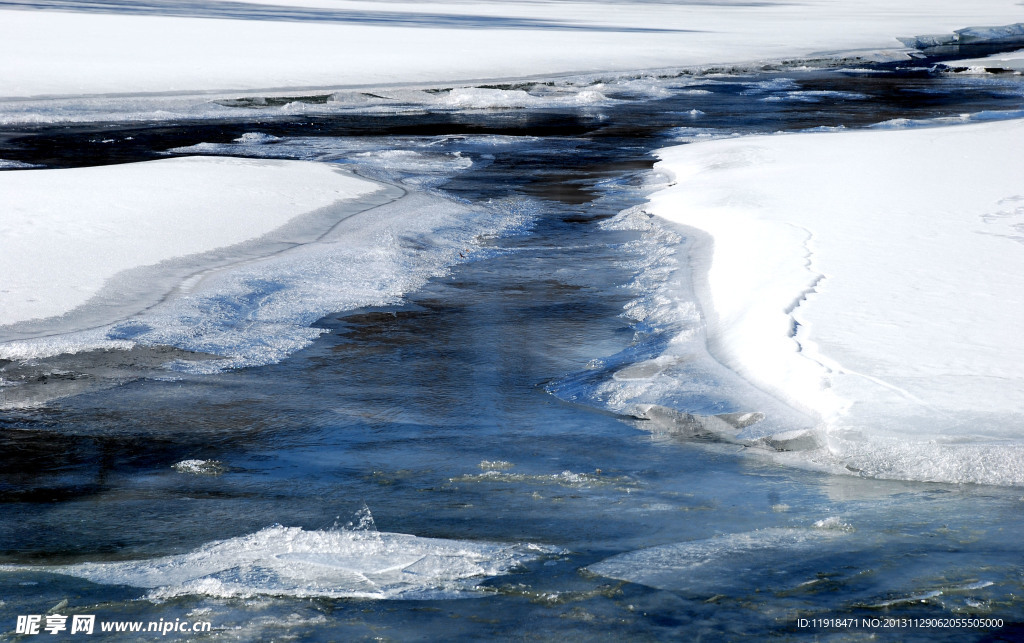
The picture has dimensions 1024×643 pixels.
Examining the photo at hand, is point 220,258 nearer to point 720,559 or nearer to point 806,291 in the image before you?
point 806,291

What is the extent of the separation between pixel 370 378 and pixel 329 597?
6.28 feet

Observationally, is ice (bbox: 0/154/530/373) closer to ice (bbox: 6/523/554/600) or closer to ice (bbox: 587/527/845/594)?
ice (bbox: 6/523/554/600)

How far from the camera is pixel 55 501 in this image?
335 cm

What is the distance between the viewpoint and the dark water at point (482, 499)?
8.75ft

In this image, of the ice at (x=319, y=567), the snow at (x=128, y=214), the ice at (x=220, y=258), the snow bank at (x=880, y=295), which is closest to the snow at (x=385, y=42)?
the snow at (x=128, y=214)

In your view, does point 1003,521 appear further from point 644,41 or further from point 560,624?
point 644,41

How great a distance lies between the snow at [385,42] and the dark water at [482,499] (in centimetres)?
1295

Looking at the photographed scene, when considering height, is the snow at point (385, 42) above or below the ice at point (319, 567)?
above

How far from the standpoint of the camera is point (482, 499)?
3.33 m

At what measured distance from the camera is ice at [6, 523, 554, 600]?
2.77 meters

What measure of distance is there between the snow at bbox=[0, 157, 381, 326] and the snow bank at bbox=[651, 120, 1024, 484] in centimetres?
285

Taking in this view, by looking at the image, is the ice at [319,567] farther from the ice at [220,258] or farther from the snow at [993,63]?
the snow at [993,63]

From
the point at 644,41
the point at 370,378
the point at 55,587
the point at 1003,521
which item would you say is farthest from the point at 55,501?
the point at 644,41

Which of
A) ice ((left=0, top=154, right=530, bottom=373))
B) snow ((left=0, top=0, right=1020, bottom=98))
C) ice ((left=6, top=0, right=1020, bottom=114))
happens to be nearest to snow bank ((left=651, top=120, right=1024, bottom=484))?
ice ((left=0, top=154, right=530, bottom=373))
